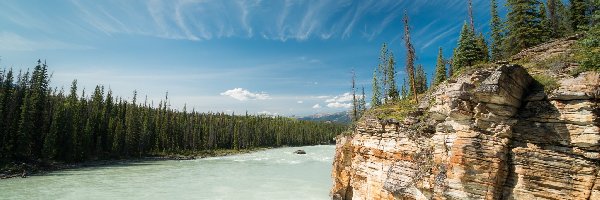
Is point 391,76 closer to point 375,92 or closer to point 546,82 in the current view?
point 375,92

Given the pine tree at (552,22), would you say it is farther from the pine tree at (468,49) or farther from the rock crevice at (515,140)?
the rock crevice at (515,140)

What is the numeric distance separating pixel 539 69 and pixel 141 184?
4918 centimetres

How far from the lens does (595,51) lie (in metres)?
16.3

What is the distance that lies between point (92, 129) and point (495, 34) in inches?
3804

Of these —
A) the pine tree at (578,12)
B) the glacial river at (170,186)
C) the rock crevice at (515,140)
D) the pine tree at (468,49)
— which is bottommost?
the glacial river at (170,186)

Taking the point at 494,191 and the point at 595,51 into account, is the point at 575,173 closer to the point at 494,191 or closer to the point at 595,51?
the point at 494,191

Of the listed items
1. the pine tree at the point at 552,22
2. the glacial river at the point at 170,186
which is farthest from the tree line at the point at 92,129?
the pine tree at the point at 552,22

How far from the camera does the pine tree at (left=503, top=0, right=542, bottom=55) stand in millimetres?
39125

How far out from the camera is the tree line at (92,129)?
72.2m

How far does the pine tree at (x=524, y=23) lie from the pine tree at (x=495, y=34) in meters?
9.25

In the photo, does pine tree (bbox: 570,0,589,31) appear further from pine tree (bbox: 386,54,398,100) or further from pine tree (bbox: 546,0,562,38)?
pine tree (bbox: 386,54,398,100)

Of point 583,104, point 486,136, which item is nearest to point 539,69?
point 583,104

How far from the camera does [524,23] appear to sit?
39750 millimetres

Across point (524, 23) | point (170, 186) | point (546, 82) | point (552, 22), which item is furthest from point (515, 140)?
point (552, 22)
